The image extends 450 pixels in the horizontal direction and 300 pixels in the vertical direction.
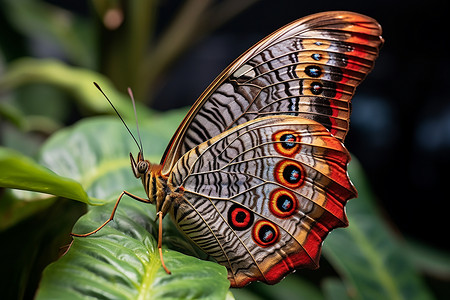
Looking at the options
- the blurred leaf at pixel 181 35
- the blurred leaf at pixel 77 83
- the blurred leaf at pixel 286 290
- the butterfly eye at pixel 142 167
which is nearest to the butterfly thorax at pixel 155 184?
the butterfly eye at pixel 142 167

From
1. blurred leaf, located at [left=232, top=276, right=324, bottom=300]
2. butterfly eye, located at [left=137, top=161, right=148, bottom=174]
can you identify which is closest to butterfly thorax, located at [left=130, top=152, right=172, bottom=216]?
butterfly eye, located at [left=137, top=161, right=148, bottom=174]

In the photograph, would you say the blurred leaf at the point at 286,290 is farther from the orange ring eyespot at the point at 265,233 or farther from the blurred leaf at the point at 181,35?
the blurred leaf at the point at 181,35

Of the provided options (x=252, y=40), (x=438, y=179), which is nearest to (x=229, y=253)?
(x=438, y=179)

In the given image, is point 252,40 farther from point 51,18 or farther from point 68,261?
point 68,261

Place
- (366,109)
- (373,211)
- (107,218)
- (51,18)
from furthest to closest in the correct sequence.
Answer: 1. (366,109)
2. (51,18)
3. (373,211)
4. (107,218)

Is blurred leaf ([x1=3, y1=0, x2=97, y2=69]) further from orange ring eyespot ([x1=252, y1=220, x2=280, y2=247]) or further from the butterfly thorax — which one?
orange ring eyespot ([x1=252, y1=220, x2=280, y2=247])

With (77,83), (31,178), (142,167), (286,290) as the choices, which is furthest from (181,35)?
(31,178)
